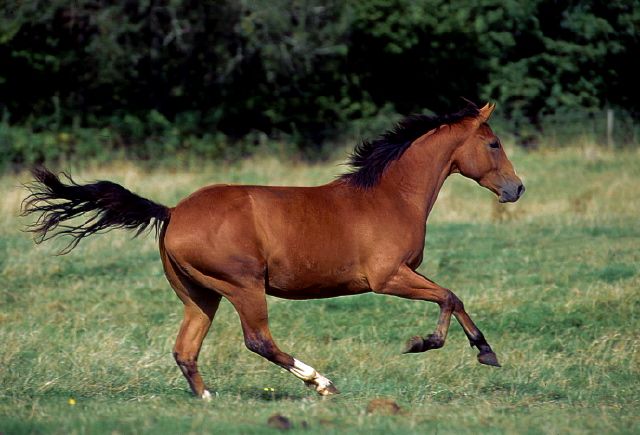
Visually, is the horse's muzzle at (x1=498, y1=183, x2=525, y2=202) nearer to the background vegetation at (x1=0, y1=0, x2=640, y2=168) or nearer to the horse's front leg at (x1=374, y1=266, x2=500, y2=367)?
the horse's front leg at (x1=374, y1=266, x2=500, y2=367)

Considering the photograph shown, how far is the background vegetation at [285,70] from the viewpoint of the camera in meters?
29.8

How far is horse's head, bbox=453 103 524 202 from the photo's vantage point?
970cm

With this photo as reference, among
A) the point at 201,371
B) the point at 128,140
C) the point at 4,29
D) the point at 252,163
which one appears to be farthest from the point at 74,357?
the point at 4,29

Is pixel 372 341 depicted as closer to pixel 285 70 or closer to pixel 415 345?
pixel 415 345

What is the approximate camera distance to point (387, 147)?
9594mm

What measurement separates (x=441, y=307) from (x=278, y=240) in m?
1.34

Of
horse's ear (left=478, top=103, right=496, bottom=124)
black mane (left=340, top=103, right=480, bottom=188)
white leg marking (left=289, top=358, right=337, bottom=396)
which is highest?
horse's ear (left=478, top=103, right=496, bottom=124)

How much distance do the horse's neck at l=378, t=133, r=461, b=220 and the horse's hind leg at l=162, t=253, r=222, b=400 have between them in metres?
1.69

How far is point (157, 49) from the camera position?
3161 cm

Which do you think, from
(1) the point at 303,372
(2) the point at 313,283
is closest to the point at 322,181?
(2) the point at 313,283

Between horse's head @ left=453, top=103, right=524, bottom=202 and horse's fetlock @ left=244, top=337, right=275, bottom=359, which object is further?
horse's head @ left=453, top=103, right=524, bottom=202

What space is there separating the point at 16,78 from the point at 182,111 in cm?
452

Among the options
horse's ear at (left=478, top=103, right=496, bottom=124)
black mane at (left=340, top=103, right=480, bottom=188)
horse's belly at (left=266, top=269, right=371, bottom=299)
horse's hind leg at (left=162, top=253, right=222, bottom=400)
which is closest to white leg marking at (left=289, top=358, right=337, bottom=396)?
horse's belly at (left=266, top=269, right=371, bottom=299)

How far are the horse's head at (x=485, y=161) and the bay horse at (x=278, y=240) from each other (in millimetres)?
403
